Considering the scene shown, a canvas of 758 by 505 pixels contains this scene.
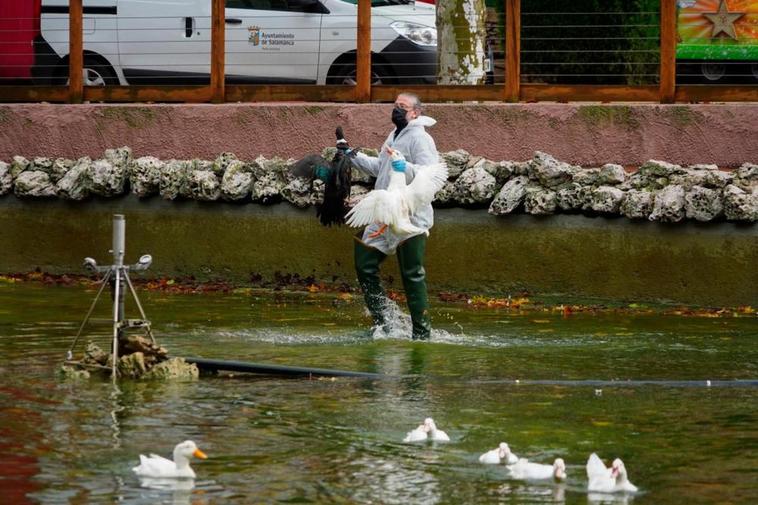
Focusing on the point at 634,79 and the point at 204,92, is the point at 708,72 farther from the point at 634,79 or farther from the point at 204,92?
the point at 204,92

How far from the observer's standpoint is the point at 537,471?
306 inches

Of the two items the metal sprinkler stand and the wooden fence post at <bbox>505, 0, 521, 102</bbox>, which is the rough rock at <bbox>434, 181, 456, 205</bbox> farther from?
the metal sprinkler stand

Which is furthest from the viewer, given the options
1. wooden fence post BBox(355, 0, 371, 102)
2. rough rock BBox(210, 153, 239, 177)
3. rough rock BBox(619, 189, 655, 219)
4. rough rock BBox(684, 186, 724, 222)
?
rough rock BBox(210, 153, 239, 177)

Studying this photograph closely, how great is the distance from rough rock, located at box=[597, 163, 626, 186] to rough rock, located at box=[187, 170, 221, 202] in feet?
12.7

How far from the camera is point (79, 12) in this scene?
58.9 ft

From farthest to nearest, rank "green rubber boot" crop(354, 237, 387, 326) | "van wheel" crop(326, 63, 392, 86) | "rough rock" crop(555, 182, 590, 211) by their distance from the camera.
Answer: "van wheel" crop(326, 63, 392, 86) < "rough rock" crop(555, 182, 590, 211) < "green rubber boot" crop(354, 237, 387, 326)

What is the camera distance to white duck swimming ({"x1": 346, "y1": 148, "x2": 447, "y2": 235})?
12.5 metres

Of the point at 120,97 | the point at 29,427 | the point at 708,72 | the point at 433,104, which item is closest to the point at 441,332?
the point at 433,104

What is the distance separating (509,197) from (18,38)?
713cm

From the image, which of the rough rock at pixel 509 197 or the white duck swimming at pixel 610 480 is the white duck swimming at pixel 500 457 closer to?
the white duck swimming at pixel 610 480

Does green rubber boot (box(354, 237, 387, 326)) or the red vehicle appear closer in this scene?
green rubber boot (box(354, 237, 387, 326))

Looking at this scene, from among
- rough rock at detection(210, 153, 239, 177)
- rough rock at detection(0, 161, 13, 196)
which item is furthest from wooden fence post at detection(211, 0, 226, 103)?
rough rock at detection(0, 161, 13, 196)

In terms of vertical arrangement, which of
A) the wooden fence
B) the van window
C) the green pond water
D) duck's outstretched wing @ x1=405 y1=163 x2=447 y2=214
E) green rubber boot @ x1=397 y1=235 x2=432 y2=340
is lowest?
the green pond water

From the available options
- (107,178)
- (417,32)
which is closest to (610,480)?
(107,178)
